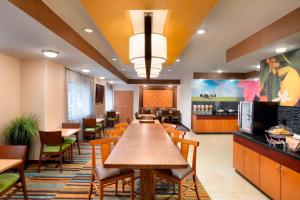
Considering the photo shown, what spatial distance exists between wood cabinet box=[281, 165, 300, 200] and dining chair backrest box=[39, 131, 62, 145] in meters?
3.74

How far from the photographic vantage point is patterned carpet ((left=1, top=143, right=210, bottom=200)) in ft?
9.45

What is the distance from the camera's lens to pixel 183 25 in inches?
101

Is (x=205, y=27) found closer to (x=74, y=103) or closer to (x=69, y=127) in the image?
(x=69, y=127)

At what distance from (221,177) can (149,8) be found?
323 cm

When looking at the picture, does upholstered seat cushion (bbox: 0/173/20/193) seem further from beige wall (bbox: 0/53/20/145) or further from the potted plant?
beige wall (bbox: 0/53/20/145)

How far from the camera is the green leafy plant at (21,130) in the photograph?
373 cm

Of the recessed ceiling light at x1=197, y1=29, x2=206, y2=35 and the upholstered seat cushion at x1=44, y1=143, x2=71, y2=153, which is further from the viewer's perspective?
the upholstered seat cushion at x1=44, y1=143, x2=71, y2=153

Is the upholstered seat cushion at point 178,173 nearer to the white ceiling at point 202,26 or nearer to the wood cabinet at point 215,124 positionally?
the white ceiling at point 202,26

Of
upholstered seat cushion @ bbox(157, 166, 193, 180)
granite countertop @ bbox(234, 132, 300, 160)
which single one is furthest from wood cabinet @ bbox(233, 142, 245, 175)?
upholstered seat cushion @ bbox(157, 166, 193, 180)

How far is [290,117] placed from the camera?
3420mm

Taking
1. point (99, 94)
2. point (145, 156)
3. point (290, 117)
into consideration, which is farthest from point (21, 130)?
point (290, 117)

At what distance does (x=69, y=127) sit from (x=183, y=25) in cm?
382

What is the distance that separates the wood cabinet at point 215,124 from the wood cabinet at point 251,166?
446cm

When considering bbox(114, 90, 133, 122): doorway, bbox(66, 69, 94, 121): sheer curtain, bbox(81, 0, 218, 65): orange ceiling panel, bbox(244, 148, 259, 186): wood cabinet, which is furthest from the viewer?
bbox(114, 90, 133, 122): doorway
